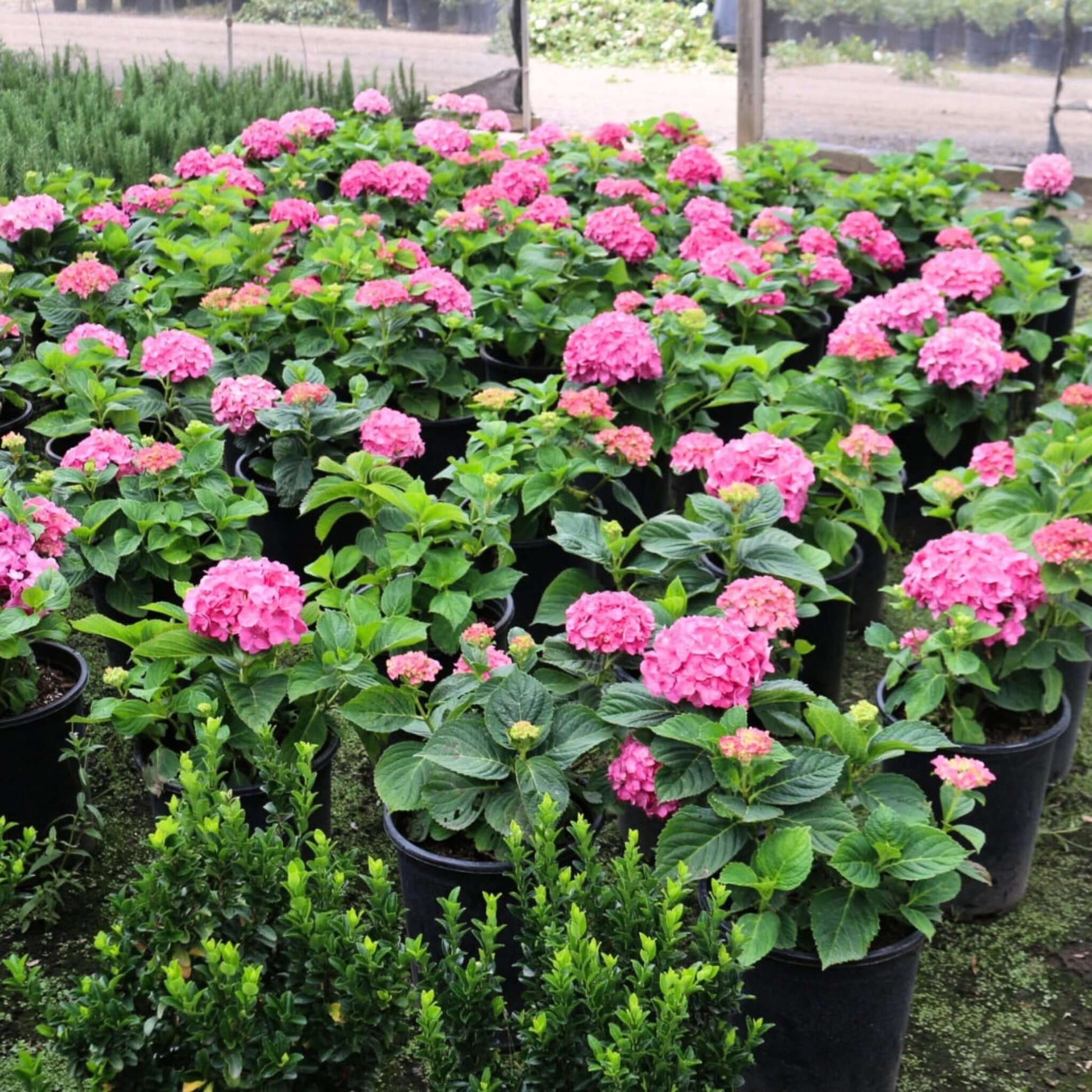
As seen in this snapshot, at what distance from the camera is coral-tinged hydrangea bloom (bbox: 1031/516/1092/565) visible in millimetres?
2631

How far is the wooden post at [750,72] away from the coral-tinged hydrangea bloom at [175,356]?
4.22 m

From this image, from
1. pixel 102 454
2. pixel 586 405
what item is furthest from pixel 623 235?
pixel 102 454

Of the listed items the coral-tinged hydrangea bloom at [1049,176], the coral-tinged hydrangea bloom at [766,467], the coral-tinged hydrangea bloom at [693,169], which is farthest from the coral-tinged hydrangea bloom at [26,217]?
the coral-tinged hydrangea bloom at [1049,176]

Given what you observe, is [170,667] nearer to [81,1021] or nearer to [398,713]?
[398,713]

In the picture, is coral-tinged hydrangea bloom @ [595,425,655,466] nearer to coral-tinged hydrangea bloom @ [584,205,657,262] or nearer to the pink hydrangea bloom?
the pink hydrangea bloom

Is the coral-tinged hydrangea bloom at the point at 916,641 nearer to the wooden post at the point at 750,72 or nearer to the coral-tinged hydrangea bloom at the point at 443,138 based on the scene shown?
the coral-tinged hydrangea bloom at the point at 443,138

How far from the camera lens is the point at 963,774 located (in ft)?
7.26

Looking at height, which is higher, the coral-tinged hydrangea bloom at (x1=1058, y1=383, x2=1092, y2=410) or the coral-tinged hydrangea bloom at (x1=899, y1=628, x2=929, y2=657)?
the coral-tinged hydrangea bloom at (x1=1058, y1=383, x2=1092, y2=410)

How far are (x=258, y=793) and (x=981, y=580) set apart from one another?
1434 mm

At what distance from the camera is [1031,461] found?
3203 mm

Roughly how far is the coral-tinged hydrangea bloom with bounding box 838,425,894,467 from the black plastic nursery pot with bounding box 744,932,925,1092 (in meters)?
1.40

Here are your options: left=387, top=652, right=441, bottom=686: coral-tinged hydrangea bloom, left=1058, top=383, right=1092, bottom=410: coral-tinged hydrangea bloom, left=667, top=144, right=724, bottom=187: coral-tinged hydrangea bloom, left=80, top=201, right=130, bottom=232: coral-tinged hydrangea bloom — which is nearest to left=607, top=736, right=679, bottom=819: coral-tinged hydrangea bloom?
left=387, top=652, right=441, bottom=686: coral-tinged hydrangea bloom

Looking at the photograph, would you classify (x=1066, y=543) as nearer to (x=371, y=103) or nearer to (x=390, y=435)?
(x=390, y=435)

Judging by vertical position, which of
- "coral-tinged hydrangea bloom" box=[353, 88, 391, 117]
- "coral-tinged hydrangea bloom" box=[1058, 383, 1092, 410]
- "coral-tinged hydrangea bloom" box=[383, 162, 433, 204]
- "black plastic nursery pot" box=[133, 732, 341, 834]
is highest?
"coral-tinged hydrangea bloom" box=[353, 88, 391, 117]
